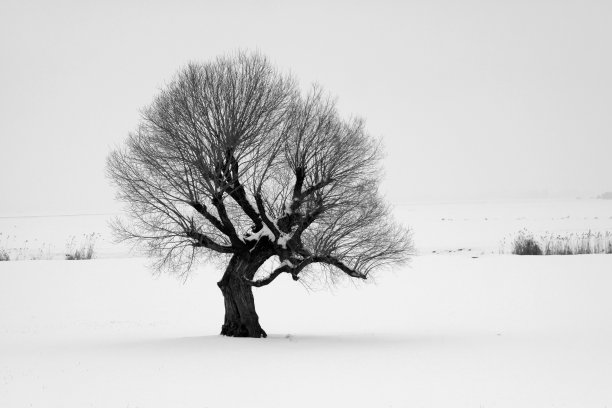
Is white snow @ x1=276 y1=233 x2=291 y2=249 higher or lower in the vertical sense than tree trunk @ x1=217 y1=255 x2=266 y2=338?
higher

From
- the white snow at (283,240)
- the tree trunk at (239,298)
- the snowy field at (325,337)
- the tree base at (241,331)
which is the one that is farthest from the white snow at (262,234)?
the snowy field at (325,337)

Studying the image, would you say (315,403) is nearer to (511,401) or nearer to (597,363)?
(511,401)

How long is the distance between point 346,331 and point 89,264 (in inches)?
721

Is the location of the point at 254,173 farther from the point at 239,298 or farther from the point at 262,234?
the point at 239,298

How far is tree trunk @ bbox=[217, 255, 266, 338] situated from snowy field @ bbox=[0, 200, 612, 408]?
1.12 meters

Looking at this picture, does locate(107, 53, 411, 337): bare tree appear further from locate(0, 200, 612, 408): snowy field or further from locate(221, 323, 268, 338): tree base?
locate(0, 200, 612, 408): snowy field

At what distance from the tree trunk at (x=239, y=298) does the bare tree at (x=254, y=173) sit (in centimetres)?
3

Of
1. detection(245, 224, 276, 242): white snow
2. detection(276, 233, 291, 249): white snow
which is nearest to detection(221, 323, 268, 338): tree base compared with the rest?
detection(245, 224, 276, 242): white snow

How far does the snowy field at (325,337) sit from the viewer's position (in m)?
14.8

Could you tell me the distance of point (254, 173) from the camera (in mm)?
21031

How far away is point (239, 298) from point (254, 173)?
4275mm

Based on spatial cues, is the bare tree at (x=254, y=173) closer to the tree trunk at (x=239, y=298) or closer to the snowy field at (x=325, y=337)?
the tree trunk at (x=239, y=298)

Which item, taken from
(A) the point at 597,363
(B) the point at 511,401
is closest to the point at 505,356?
(A) the point at 597,363

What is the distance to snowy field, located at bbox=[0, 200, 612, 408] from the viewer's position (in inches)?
582
